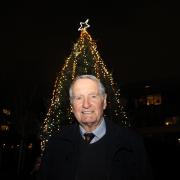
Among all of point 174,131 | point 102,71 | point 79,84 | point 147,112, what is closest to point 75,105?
point 79,84

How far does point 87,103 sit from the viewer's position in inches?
135

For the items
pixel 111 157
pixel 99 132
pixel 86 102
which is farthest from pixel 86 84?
pixel 111 157

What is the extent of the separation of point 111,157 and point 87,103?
22.1 inches

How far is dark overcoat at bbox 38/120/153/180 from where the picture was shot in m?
3.24

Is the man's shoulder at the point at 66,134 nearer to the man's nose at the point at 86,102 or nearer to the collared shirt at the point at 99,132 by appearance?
the collared shirt at the point at 99,132

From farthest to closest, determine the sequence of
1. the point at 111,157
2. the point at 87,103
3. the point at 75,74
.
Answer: the point at 75,74
the point at 87,103
the point at 111,157

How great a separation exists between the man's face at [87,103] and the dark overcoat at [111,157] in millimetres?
153

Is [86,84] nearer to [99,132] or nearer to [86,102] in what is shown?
[86,102]

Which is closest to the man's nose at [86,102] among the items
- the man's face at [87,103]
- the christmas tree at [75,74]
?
the man's face at [87,103]

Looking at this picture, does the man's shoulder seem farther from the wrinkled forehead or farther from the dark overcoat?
the wrinkled forehead

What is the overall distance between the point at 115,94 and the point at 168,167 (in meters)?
3.59

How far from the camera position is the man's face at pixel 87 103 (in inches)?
135

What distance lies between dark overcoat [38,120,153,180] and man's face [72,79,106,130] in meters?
0.15

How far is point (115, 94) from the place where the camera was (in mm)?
Answer: 13875
